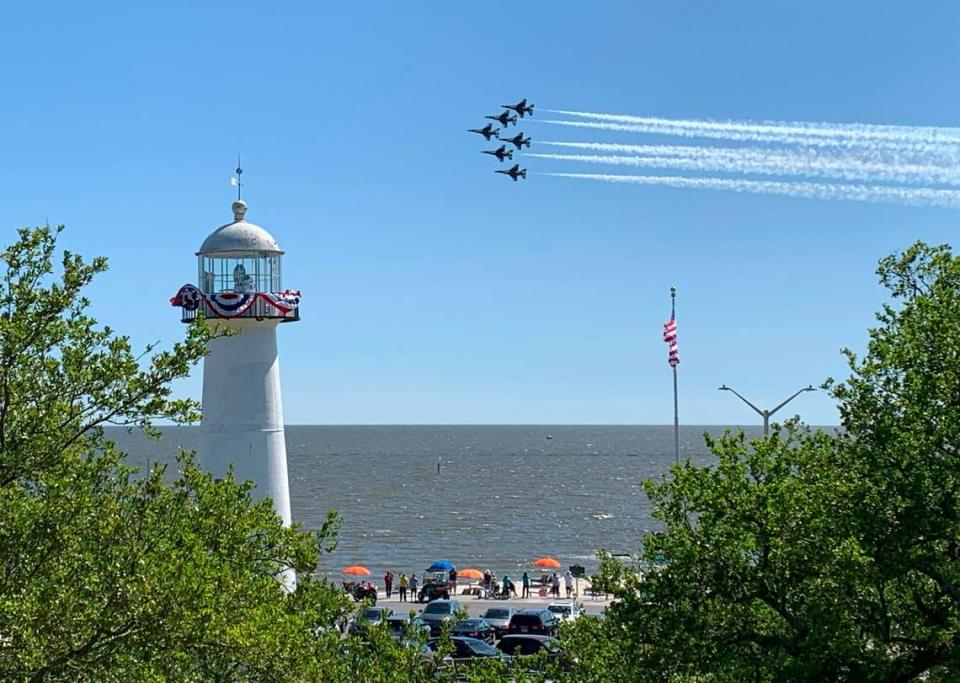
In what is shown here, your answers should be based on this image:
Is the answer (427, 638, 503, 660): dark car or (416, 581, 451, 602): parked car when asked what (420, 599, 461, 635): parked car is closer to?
(427, 638, 503, 660): dark car

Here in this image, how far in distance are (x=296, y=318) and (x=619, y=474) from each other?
16077 cm

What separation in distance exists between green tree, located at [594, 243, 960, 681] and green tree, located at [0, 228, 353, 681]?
5.32 metres

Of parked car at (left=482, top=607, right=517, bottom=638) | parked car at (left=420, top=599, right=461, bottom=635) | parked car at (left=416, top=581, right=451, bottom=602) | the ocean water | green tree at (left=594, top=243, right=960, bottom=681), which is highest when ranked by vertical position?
green tree at (left=594, top=243, right=960, bottom=681)

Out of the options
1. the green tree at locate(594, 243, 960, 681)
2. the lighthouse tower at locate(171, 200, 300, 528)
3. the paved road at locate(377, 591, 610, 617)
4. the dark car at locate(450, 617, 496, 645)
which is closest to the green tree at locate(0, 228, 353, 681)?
the green tree at locate(594, 243, 960, 681)

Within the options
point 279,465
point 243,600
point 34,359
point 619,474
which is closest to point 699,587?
point 243,600

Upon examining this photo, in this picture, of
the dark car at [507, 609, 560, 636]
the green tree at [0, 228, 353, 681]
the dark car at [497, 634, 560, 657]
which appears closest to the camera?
A: the green tree at [0, 228, 353, 681]

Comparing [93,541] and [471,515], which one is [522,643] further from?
[471,515]

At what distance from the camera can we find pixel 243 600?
14.1 meters

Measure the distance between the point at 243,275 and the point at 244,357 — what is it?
2.61m

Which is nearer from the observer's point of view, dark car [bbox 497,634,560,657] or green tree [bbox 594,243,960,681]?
green tree [bbox 594,243,960,681]

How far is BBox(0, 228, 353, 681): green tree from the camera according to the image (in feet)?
38.8

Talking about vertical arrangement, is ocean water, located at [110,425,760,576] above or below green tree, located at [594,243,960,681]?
below

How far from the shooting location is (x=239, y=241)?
30.7m

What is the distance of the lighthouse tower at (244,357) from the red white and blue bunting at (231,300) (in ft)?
0.09
